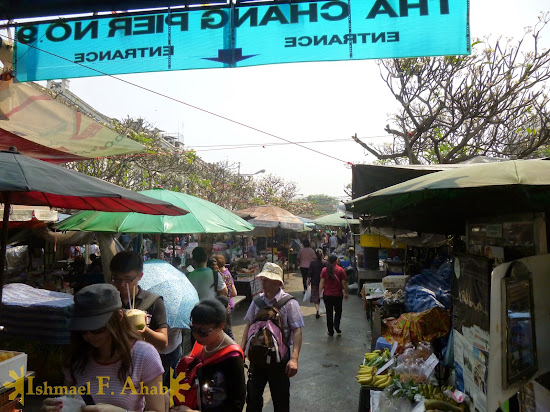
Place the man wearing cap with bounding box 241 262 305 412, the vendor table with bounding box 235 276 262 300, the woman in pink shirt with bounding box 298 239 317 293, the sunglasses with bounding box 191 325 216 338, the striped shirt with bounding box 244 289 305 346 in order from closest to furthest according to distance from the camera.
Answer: the sunglasses with bounding box 191 325 216 338 < the man wearing cap with bounding box 241 262 305 412 < the striped shirt with bounding box 244 289 305 346 < the vendor table with bounding box 235 276 262 300 < the woman in pink shirt with bounding box 298 239 317 293

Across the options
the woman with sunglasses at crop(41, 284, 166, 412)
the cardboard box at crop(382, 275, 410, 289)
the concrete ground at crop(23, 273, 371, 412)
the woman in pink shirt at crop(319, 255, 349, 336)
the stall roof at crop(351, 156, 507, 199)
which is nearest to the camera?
the woman with sunglasses at crop(41, 284, 166, 412)

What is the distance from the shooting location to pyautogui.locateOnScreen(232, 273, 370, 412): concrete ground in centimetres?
506

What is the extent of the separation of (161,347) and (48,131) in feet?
8.44

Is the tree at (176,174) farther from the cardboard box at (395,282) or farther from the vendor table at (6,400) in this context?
the cardboard box at (395,282)

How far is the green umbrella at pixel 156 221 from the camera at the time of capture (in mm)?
5027

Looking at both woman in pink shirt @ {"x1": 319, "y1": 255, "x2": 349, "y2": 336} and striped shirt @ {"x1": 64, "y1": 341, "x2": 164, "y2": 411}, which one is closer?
striped shirt @ {"x1": 64, "y1": 341, "x2": 164, "y2": 411}

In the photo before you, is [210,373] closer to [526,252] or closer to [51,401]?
[51,401]

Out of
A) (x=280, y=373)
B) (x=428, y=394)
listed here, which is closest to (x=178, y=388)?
(x=280, y=373)

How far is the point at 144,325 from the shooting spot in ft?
8.87

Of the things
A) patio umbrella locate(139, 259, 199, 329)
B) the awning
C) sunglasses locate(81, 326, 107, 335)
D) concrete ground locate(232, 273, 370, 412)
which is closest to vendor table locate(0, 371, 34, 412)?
patio umbrella locate(139, 259, 199, 329)

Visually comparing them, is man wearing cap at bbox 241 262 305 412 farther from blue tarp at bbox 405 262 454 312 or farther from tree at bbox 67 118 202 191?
tree at bbox 67 118 202 191

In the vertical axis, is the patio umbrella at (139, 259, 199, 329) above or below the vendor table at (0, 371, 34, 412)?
above

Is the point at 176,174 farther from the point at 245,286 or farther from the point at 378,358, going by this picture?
the point at 378,358

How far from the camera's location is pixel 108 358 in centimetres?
193
